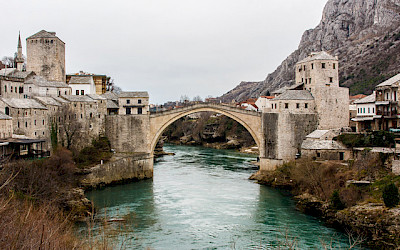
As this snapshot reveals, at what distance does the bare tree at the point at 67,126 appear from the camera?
3603cm

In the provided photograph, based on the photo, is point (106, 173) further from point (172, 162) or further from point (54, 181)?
point (172, 162)

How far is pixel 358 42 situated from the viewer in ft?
298

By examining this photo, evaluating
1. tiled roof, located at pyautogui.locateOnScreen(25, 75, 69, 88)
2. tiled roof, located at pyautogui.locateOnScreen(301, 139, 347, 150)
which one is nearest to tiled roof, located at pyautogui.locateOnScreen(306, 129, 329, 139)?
tiled roof, located at pyautogui.locateOnScreen(301, 139, 347, 150)

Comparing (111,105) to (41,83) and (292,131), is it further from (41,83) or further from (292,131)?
(292,131)

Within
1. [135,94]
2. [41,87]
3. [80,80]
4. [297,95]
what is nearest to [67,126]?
[41,87]

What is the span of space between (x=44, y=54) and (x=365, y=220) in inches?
1408

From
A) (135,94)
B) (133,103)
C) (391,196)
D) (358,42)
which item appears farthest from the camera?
(358,42)

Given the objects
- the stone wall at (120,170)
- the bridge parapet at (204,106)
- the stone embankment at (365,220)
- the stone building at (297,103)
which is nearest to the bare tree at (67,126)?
the stone wall at (120,170)

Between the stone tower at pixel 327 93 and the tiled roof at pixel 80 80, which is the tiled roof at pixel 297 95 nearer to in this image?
the stone tower at pixel 327 93

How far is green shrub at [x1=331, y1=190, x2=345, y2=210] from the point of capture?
944 inches

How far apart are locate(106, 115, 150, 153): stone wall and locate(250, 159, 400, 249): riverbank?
11900mm

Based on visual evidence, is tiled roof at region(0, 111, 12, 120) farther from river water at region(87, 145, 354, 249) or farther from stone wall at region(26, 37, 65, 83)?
stone wall at region(26, 37, 65, 83)

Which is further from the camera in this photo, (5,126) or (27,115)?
(27,115)

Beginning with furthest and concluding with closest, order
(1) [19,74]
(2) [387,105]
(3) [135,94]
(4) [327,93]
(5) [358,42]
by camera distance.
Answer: (5) [358,42], (3) [135,94], (1) [19,74], (4) [327,93], (2) [387,105]
